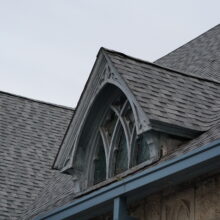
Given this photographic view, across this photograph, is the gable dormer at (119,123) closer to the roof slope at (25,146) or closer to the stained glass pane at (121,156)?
the stained glass pane at (121,156)

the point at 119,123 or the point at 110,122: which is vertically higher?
the point at 110,122

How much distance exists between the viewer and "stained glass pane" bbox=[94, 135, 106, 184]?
1123 cm

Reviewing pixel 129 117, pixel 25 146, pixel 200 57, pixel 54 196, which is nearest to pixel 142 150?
pixel 129 117

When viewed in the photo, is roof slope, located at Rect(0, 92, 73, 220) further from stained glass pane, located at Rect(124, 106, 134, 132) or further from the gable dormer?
stained glass pane, located at Rect(124, 106, 134, 132)

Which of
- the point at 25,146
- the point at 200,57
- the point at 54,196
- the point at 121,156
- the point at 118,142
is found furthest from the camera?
the point at 25,146

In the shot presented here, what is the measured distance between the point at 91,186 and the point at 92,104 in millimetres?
1206

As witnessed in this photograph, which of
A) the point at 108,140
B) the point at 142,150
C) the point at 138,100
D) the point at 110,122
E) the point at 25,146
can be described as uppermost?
the point at 25,146

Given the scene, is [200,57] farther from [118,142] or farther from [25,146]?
[25,146]

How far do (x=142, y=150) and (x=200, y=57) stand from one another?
455 centimetres

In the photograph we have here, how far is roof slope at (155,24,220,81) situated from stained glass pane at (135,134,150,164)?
2407mm

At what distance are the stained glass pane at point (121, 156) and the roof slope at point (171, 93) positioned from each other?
0.97m

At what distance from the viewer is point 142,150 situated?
33.7 ft

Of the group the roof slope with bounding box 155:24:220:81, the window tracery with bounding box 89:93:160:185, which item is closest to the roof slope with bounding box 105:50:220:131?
the window tracery with bounding box 89:93:160:185

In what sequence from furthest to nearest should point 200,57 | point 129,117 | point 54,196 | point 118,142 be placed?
point 200,57
point 54,196
point 118,142
point 129,117
